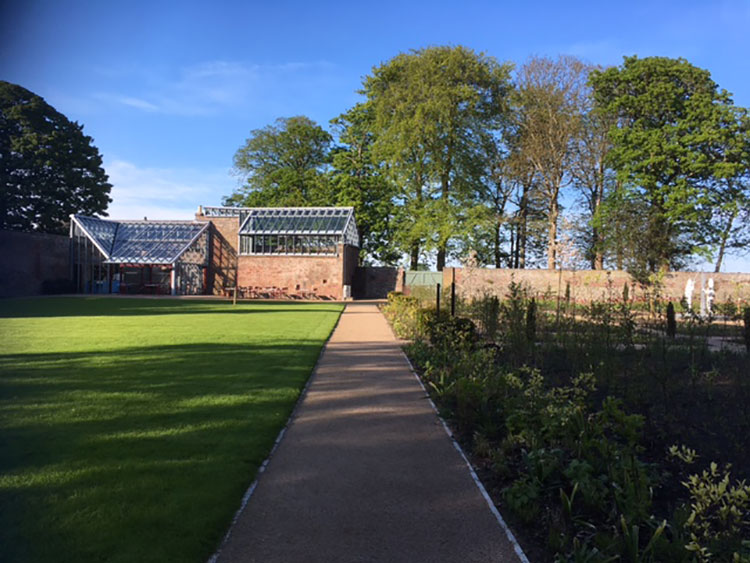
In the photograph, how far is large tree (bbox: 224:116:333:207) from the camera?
43.9 metres

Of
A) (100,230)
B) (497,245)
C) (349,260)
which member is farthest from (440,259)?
(100,230)

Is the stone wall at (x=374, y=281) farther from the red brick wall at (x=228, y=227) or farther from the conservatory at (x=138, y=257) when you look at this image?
the conservatory at (x=138, y=257)

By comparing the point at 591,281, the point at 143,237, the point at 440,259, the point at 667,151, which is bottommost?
the point at 591,281

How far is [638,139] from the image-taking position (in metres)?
28.7

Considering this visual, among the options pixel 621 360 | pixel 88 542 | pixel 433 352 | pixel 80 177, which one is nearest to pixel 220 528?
pixel 88 542

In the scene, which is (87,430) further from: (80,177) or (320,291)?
(80,177)

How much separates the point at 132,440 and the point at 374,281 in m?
35.0

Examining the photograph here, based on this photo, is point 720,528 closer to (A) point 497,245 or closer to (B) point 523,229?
(B) point 523,229

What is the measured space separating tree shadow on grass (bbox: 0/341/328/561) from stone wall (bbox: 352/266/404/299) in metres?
30.6

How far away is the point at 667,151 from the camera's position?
92.3 ft

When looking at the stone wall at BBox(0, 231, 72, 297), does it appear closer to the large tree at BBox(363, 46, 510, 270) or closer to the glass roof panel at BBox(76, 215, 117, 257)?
the glass roof panel at BBox(76, 215, 117, 257)

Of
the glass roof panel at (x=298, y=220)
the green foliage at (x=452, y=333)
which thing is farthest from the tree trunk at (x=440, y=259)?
the green foliage at (x=452, y=333)

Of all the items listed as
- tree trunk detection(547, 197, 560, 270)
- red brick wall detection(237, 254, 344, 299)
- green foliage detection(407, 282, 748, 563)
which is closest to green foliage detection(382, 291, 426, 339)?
green foliage detection(407, 282, 748, 563)

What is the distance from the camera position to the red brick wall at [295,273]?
1406 inches
